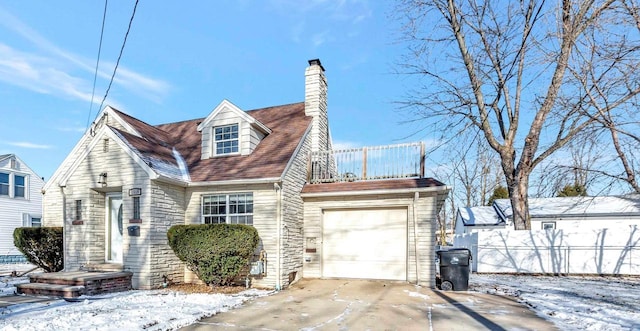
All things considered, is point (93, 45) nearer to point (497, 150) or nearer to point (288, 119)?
point (288, 119)

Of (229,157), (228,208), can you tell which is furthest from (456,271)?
(229,157)

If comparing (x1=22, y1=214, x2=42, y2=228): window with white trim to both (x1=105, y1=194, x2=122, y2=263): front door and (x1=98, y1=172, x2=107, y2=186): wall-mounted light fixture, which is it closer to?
(x1=105, y1=194, x2=122, y2=263): front door

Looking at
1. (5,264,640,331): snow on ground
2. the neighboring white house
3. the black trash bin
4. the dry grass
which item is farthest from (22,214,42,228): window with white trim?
the neighboring white house

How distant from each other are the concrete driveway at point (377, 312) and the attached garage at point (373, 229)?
0.98 meters

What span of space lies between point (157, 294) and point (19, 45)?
26.3ft

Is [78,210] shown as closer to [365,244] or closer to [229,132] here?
[229,132]

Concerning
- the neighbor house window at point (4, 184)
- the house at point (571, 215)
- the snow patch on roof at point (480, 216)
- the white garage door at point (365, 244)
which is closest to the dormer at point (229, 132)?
the white garage door at point (365, 244)

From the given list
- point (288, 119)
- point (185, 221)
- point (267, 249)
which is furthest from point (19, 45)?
point (267, 249)

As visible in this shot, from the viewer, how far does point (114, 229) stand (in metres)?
9.70

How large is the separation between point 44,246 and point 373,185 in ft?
34.2

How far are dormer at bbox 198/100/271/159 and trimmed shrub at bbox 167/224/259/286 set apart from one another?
301 cm

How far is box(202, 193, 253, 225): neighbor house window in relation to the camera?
952 cm

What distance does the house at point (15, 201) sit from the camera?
64.3 feet

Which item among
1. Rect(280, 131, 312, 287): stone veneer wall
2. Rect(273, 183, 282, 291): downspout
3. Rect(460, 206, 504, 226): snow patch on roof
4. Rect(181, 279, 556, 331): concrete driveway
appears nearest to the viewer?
Rect(181, 279, 556, 331): concrete driveway
